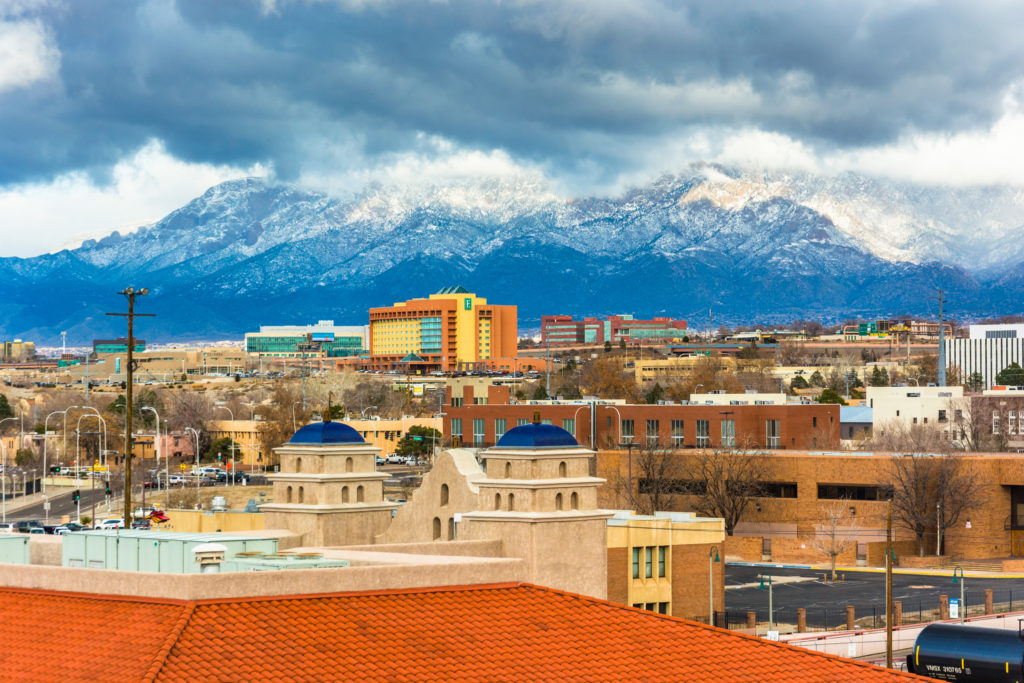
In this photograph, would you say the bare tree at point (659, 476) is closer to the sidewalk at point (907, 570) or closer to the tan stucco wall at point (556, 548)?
the sidewalk at point (907, 570)

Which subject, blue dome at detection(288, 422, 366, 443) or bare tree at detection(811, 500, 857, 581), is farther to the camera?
bare tree at detection(811, 500, 857, 581)

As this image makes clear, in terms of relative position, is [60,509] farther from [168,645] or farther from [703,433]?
[168,645]

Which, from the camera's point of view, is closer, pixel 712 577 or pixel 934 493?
pixel 712 577

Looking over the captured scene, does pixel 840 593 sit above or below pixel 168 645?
below

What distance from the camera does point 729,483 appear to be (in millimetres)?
111938

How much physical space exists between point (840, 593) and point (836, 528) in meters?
21.1

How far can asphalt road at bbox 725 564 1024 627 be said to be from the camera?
76.2m

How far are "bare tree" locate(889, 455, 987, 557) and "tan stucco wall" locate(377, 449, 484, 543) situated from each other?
2517 inches

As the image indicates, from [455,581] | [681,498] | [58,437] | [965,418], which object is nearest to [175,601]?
[455,581]

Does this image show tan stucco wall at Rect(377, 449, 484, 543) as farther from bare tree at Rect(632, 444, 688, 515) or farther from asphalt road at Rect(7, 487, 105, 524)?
bare tree at Rect(632, 444, 688, 515)

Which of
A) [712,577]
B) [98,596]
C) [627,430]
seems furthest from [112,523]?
[98,596]

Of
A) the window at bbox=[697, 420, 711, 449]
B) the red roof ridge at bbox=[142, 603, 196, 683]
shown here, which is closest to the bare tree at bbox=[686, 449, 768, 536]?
the window at bbox=[697, 420, 711, 449]

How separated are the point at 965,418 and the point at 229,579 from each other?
132736 millimetres

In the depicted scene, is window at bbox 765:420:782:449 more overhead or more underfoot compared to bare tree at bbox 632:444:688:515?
more overhead
